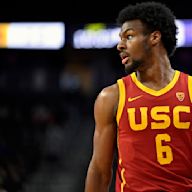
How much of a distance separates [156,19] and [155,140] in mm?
575

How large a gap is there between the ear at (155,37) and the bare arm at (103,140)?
0.27 metres

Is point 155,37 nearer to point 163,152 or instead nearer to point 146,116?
point 146,116

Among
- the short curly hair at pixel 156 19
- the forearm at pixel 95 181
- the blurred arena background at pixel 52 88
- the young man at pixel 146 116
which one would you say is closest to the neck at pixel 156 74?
the young man at pixel 146 116

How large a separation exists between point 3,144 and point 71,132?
278cm

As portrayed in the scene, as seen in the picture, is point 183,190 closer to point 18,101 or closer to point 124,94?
point 124,94

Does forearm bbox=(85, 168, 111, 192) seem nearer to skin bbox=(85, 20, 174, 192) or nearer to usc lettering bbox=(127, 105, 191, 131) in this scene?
skin bbox=(85, 20, 174, 192)

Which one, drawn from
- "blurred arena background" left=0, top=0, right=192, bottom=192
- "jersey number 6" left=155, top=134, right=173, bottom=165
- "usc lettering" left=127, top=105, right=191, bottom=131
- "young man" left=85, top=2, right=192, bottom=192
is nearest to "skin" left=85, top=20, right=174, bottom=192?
"young man" left=85, top=2, right=192, bottom=192

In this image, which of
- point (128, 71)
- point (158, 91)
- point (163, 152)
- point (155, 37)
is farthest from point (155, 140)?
point (155, 37)

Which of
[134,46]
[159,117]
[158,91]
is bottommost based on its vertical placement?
[159,117]

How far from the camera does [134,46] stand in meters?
2.64

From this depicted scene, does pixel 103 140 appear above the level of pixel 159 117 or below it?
below

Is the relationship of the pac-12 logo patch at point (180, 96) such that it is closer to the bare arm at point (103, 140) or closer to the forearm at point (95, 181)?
the bare arm at point (103, 140)

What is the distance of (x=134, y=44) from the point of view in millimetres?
2641

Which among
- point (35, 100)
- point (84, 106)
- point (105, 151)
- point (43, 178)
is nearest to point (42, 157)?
point (43, 178)
